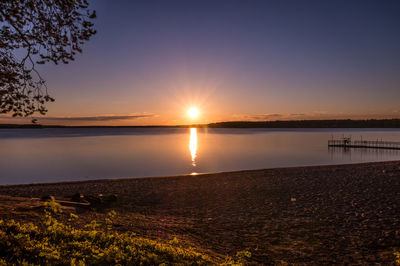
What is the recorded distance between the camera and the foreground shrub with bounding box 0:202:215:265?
519cm

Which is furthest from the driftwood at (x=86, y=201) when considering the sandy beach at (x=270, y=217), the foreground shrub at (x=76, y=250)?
the foreground shrub at (x=76, y=250)

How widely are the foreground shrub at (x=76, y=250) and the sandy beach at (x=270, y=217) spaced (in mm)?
2236

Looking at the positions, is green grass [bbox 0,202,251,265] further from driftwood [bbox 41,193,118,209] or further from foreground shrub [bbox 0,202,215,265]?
driftwood [bbox 41,193,118,209]

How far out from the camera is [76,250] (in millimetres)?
5828

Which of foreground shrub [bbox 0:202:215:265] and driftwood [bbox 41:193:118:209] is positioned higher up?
foreground shrub [bbox 0:202:215:265]

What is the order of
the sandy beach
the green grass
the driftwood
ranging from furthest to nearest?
the driftwood → the sandy beach → the green grass

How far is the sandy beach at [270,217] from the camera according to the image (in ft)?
27.0

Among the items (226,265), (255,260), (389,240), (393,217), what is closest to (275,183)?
(393,217)

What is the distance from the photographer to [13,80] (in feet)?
24.7

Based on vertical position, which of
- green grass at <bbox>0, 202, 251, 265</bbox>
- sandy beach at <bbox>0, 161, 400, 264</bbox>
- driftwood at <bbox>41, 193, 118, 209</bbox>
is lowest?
sandy beach at <bbox>0, 161, 400, 264</bbox>

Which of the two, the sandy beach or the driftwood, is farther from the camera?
the driftwood

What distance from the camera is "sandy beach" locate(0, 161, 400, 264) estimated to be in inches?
324

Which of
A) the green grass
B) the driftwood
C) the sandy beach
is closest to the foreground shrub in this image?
the green grass

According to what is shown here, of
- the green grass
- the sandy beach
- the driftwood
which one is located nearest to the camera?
the green grass
